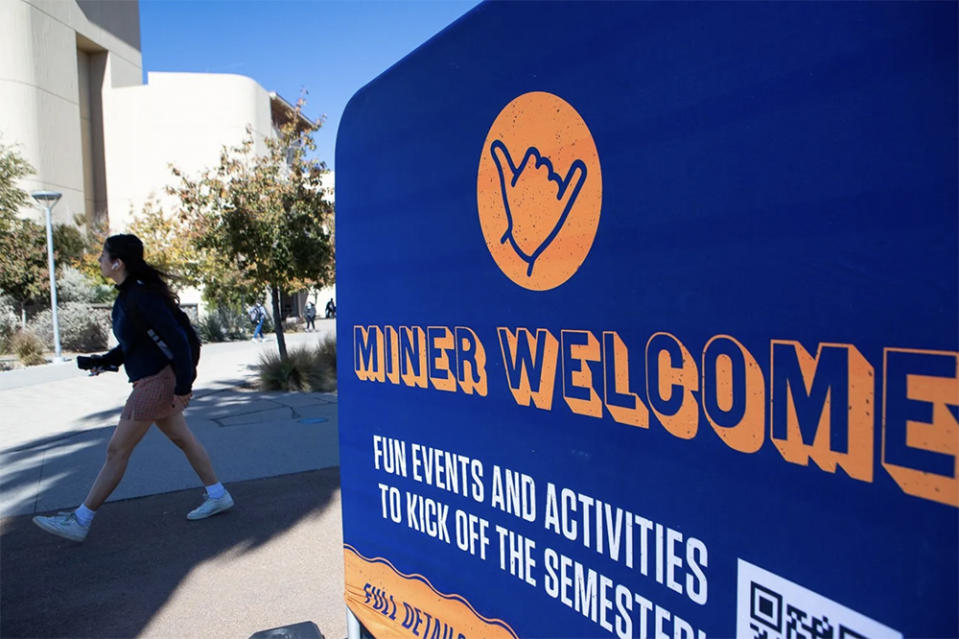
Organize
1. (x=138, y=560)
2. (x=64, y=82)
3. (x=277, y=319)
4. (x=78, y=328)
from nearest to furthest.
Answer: (x=138, y=560) < (x=277, y=319) < (x=78, y=328) < (x=64, y=82)

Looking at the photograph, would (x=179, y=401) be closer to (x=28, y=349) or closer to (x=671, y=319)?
(x=671, y=319)

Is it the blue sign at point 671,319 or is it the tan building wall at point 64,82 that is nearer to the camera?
the blue sign at point 671,319

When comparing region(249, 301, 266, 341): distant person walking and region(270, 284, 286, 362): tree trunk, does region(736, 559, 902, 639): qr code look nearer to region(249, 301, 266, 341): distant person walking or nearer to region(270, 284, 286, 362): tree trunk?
region(270, 284, 286, 362): tree trunk

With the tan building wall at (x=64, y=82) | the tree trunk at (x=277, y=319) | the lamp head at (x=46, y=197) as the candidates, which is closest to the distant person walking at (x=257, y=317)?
the lamp head at (x=46, y=197)

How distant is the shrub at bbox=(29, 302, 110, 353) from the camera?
20312 millimetres

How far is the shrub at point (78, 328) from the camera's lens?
66.6 feet

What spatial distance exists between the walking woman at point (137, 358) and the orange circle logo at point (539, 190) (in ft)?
10.8

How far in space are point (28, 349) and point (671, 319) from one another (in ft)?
60.4

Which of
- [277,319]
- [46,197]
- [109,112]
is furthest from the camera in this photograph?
[109,112]

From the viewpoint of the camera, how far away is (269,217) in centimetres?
1146

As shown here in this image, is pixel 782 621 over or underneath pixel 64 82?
underneath

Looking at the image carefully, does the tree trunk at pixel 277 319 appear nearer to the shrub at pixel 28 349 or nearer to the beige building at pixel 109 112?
the shrub at pixel 28 349

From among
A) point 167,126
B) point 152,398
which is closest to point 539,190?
point 152,398

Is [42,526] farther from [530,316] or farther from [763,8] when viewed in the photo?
[763,8]
